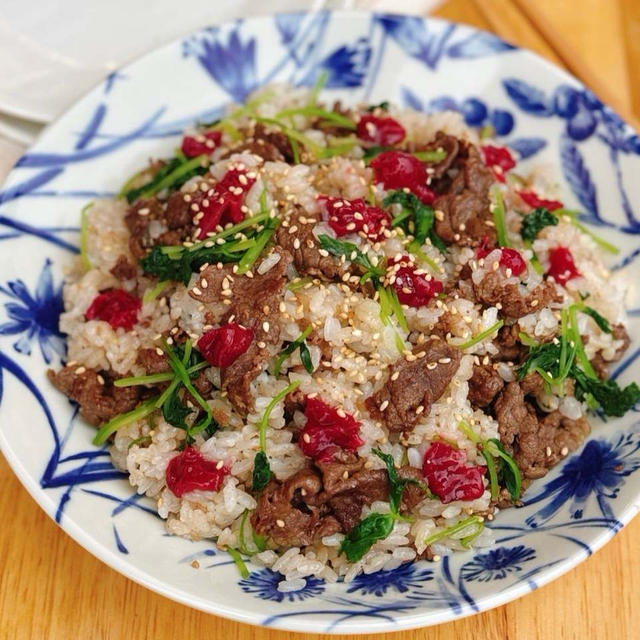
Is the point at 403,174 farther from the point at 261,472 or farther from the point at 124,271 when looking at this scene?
the point at 261,472

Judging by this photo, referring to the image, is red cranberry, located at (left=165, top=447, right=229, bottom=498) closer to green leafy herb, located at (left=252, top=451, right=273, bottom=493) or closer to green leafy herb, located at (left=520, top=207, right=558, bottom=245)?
green leafy herb, located at (left=252, top=451, right=273, bottom=493)

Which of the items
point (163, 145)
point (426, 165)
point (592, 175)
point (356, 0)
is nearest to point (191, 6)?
point (356, 0)

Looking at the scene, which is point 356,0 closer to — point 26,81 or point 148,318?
point 26,81

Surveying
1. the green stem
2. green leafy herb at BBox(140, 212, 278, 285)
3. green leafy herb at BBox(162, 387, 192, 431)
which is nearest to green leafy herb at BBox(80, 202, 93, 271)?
green leafy herb at BBox(140, 212, 278, 285)

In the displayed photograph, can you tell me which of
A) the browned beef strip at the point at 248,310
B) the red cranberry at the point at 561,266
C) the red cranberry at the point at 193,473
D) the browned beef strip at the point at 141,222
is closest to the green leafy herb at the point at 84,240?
the browned beef strip at the point at 141,222

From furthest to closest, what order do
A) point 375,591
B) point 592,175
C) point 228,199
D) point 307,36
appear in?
point 307,36 → point 592,175 → point 228,199 → point 375,591

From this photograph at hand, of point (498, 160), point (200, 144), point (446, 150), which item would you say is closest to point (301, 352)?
point (446, 150)

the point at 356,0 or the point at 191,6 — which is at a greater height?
the point at 356,0
